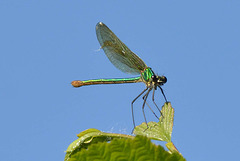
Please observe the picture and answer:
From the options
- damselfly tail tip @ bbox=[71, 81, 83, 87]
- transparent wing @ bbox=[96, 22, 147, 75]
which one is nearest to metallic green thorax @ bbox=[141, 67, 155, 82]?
transparent wing @ bbox=[96, 22, 147, 75]

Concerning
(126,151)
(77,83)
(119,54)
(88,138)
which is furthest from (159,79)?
(126,151)

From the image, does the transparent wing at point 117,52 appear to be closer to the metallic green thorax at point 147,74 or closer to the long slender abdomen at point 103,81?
the long slender abdomen at point 103,81

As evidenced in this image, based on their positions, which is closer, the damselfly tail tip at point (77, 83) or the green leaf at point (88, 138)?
the green leaf at point (88, 138)

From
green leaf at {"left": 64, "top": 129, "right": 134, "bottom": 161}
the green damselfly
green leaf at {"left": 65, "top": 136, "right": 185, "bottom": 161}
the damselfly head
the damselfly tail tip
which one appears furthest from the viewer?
the damselfly tail tip

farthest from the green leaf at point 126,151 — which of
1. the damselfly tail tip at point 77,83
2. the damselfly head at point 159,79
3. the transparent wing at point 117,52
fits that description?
the damselfly tail tip at point 77,83

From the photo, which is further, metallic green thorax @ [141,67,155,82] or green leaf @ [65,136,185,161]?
metallic green thorax @ [141,67,155,82]

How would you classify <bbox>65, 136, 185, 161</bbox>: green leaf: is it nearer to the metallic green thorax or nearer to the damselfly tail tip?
the metallic green thorax
